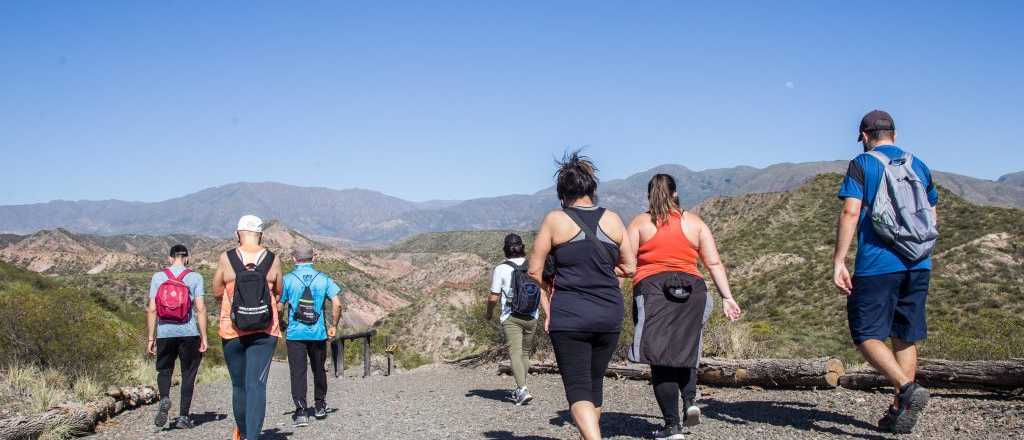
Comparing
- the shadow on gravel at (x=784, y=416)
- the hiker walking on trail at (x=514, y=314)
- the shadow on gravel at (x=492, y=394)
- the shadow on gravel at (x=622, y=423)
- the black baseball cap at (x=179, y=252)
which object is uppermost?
the black baseball cap at (x=179, y=252)

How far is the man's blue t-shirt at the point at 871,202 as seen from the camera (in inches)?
210

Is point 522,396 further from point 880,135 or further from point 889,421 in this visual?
point 880,135

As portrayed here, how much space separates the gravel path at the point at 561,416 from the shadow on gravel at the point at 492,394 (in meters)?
0.03

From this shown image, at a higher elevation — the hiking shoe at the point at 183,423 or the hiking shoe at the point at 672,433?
the hiking shoe at the point at 672,433

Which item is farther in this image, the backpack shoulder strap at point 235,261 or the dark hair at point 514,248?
the dark hair at point 514,248

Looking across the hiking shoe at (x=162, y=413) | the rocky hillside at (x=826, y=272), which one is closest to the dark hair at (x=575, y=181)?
the hiking shoe at (x=162, y=413)

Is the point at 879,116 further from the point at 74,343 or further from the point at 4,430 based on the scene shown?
the point at 74,343

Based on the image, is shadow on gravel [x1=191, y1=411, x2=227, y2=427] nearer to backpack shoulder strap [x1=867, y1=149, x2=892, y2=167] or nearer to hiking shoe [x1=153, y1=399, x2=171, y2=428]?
hiking shoe [x1=153, y1=399, x2=171, y2=428]

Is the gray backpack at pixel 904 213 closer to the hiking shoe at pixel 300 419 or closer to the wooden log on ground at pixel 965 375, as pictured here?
the wooden log on ground at pixel 965 375

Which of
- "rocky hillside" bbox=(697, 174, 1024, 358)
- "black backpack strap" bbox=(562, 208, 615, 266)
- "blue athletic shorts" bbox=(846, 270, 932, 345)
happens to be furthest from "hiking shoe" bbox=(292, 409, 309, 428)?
"rocky hillside" bbox=(697, 174, 1024, 358)

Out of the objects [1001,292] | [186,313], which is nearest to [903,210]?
[186,313]

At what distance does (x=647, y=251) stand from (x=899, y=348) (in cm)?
187

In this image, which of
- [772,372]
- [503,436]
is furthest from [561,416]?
[772,372]

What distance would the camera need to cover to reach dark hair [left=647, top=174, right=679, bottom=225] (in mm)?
5602
